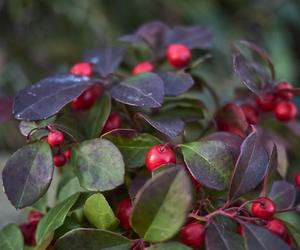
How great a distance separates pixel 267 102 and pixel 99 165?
0.98 ft

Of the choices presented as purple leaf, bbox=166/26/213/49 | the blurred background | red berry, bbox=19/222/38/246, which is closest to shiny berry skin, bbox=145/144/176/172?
red berry, bbox=19/222/38/246

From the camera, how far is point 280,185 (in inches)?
27.0

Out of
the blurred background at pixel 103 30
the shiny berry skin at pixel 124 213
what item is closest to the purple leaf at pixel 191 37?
the shiny berry skin at pixel 124 213

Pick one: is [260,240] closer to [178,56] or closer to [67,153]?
[67,153]

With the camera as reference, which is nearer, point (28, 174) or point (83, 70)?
point (28, 174)

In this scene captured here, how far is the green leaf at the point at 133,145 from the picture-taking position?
62cm

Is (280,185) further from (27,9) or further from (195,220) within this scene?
(27,9)

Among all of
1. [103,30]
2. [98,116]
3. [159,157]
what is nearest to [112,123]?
[98,116]

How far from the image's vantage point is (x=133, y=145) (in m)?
0.63

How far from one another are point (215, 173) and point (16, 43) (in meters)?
1.50

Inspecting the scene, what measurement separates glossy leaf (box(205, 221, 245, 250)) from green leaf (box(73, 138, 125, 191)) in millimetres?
104

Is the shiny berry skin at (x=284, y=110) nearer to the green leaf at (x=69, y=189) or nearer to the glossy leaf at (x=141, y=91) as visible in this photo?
the glossy leaf at (x=141, y=91)

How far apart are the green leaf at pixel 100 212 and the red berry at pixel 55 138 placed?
0.25ft

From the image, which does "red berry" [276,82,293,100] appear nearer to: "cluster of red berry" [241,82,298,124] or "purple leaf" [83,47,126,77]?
"cluster of red berry" [241,82,298,124]
